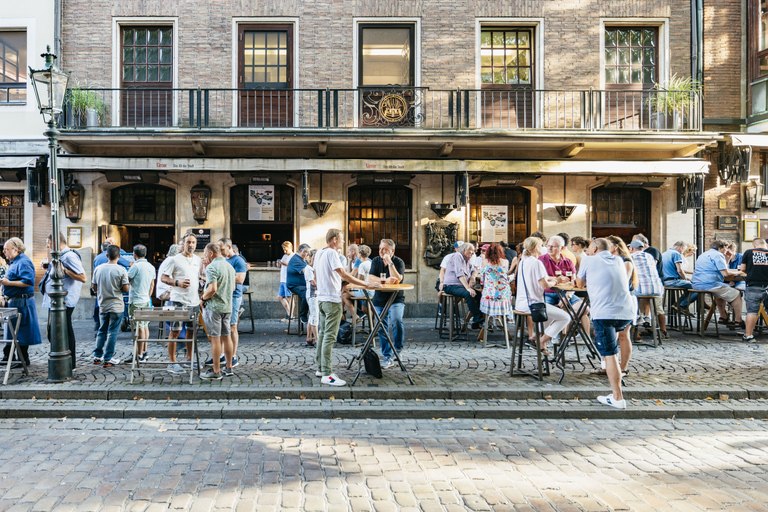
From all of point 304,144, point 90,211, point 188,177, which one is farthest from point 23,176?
point 304,144

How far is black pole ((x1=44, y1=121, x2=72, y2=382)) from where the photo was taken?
6773mm

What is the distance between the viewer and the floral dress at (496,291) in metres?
9.20

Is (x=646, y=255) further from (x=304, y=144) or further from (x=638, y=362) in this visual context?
(x=304, y=144)

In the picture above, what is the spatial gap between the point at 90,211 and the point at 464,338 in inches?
390

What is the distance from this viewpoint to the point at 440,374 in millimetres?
7277

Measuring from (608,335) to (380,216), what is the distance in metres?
8.71

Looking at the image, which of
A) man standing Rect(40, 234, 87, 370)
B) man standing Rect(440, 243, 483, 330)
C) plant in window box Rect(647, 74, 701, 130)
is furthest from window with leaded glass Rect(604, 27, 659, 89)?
man standing Rect(40, 234, 87, 370)

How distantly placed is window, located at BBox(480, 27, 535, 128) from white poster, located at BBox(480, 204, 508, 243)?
7.10ft

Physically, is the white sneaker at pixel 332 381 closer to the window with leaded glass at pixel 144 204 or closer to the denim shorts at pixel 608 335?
the denim shorts at pixel 608 335

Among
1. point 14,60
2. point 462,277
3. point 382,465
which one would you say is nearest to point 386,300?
point 462,277

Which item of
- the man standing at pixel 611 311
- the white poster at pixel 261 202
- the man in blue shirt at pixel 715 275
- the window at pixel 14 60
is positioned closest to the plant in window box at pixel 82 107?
the window at pixel 14 60

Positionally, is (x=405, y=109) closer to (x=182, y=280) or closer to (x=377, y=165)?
(x=377, y=165)

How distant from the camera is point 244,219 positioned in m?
13.9

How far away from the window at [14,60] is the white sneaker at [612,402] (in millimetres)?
15207
